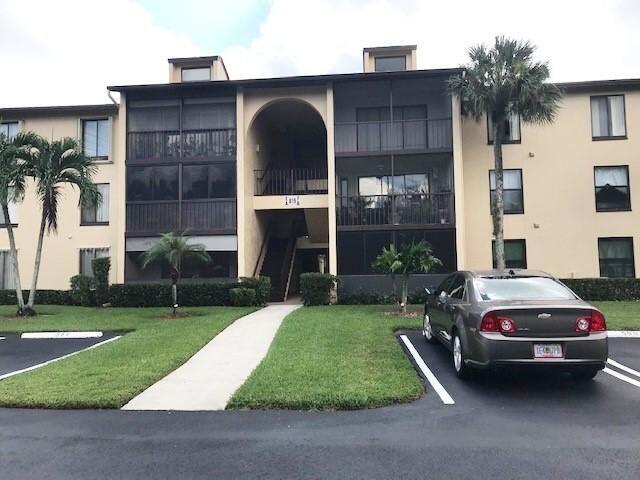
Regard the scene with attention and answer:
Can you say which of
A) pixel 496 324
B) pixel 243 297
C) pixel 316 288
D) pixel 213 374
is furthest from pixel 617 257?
pixel 213 374

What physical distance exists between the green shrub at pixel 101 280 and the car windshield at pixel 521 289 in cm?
1501

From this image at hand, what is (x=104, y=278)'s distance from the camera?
18078 mm

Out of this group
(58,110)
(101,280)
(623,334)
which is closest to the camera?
(623,334)

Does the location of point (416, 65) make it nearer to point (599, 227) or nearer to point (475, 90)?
Result: point (475, 90)

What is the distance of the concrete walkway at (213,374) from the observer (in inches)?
233

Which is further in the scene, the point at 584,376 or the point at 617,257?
the point at 617,257

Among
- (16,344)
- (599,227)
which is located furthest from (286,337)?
(599,227)

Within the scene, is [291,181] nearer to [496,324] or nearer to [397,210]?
[397,210]

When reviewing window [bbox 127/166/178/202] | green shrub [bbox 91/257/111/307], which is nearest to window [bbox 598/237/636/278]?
window [bbox 127/166/178/202]

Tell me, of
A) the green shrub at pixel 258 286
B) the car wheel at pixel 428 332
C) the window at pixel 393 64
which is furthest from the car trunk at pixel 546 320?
the window at pixel 393 64

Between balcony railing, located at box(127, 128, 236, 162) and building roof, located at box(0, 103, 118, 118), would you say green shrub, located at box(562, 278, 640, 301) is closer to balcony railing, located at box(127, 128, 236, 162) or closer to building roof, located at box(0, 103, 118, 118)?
balcony railing, located at box(127, 128, 236, 162)

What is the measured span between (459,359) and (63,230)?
1855 centimetres

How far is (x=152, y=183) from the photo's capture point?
62.0 ft

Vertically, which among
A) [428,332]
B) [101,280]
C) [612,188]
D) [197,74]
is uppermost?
[197,74]
